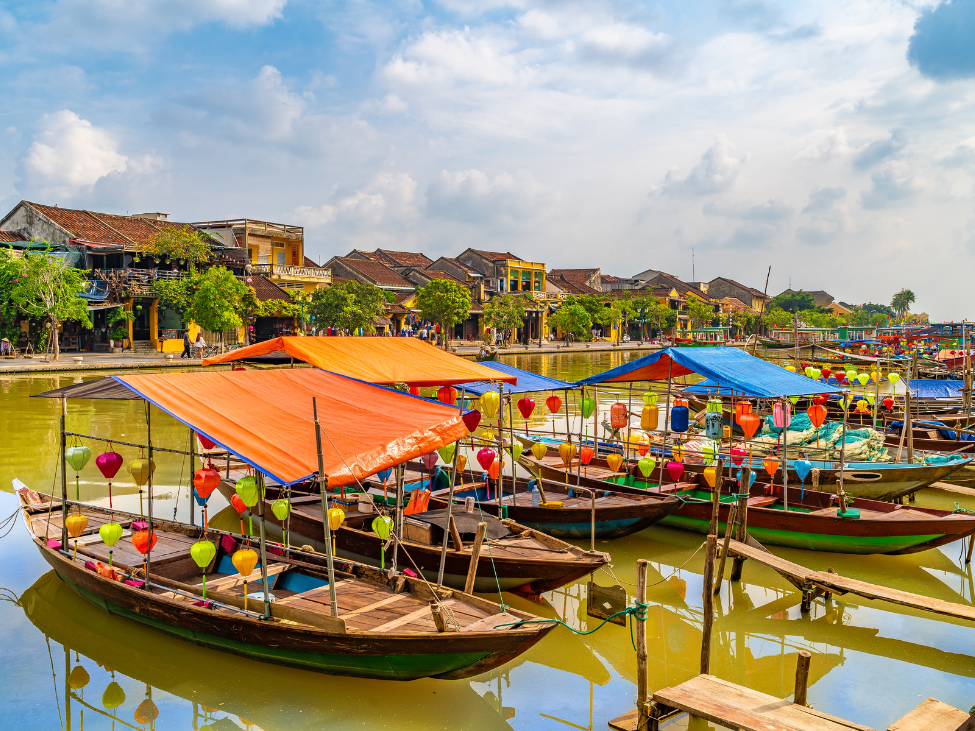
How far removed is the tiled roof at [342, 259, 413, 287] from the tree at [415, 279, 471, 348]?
250 inches

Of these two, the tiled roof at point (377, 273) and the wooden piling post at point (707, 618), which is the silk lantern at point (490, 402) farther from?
the tiled roof at point (377, 273)

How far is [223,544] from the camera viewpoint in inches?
326

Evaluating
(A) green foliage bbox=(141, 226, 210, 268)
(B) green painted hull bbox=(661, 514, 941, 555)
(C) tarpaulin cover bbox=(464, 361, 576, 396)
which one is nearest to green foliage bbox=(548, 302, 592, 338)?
(A) green foliage bbox=(141, 226, 210, 268)

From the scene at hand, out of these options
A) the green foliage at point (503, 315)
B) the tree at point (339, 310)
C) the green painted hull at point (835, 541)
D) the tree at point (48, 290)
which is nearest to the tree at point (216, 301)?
the tree at point (48, 290)

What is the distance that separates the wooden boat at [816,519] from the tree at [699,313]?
185 ft

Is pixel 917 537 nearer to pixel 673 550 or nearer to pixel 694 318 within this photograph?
pixel 673 550

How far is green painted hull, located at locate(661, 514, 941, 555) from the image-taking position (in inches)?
380

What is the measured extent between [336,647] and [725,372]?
7.41m

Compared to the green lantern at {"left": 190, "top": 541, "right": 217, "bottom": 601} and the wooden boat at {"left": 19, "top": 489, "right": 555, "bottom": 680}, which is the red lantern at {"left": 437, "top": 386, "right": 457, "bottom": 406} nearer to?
the wooden boat at {"left": 19, "top": 489, "right": 555, "bottom": 680}

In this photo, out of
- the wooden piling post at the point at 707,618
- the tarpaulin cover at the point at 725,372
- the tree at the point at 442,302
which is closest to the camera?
the wooden piling post at the point at 707,618

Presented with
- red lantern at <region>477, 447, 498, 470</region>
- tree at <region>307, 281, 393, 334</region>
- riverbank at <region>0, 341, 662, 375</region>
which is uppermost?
tree at <region>307, 281, 393, 334</region>

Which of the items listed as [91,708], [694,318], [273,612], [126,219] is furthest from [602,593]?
[694,318]

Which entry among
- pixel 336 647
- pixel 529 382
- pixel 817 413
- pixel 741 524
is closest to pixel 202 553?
pixel 336 647

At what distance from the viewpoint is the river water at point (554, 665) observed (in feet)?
21.1
